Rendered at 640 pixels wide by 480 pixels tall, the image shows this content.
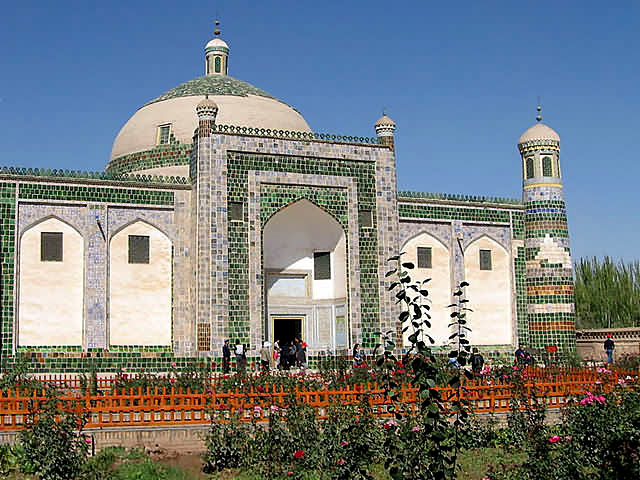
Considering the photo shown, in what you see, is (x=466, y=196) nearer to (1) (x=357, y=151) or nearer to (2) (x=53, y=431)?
(1) (x=357, y=151)

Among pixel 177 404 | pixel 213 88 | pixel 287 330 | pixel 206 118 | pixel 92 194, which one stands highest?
pixel 213 88

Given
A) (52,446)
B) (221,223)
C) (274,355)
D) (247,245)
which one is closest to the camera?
(52,446)

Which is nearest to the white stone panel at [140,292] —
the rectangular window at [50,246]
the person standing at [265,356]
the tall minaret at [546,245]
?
the rectangular window at [50,246]

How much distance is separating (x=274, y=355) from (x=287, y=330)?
5.73ft

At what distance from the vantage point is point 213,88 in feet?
89.4

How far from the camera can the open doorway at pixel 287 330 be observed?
78.2 ft

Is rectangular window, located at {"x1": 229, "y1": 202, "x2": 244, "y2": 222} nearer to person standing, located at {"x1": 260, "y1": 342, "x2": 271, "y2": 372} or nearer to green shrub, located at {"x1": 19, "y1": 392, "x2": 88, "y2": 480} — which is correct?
person standing, located at {"x1": 260, "y1": 342, "x2": 271, "y2": 372}

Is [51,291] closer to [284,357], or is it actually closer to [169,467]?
[284,357]

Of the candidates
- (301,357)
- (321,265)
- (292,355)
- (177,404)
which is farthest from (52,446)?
(321,265)

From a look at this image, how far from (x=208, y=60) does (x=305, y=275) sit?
9990mm

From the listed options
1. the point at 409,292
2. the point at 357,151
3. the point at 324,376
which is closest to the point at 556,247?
the point at 409,292

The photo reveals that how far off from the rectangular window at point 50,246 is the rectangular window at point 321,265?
23.3 ft

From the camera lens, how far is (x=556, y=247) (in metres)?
25.3

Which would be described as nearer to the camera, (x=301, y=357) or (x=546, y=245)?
(x=301, y=357)
